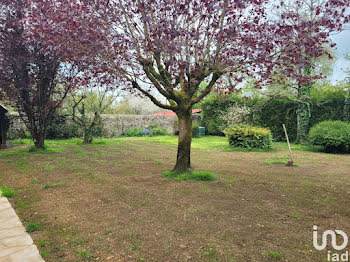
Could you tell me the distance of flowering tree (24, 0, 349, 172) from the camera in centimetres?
436

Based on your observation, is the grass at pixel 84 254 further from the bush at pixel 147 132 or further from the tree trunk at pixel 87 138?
the bush at pixel 147 132

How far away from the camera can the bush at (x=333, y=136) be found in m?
10.1

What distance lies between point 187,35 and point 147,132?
599 inches

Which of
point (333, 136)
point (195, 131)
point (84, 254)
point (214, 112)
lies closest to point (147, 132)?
point (195, 131)

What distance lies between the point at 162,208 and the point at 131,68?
320 centimetres

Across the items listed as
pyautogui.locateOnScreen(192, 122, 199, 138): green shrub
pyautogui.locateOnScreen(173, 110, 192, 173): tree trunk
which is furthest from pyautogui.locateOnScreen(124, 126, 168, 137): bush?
pyautogui.locateOnScreen(173, 110, 192, 173): tree trunk

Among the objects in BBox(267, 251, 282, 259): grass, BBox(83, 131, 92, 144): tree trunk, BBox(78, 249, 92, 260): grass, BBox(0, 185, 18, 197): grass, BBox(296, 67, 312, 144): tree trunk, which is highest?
BBox(296, 67, 312, 144): tree trunk

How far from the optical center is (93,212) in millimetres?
3781

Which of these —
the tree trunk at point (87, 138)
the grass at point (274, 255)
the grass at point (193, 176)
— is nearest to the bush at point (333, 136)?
the grass at point (193, 176)

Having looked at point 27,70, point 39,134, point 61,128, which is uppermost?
point 27,70

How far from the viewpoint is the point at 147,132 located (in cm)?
1978

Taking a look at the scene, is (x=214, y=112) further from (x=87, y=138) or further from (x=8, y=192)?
(x=8, y=192)

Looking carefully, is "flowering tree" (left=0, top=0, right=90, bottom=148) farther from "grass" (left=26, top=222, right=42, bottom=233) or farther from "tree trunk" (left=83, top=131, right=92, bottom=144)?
"grass" (left=26, top=222, right=42, bottom=233)

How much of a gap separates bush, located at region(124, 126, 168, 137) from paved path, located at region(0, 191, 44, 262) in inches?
629
